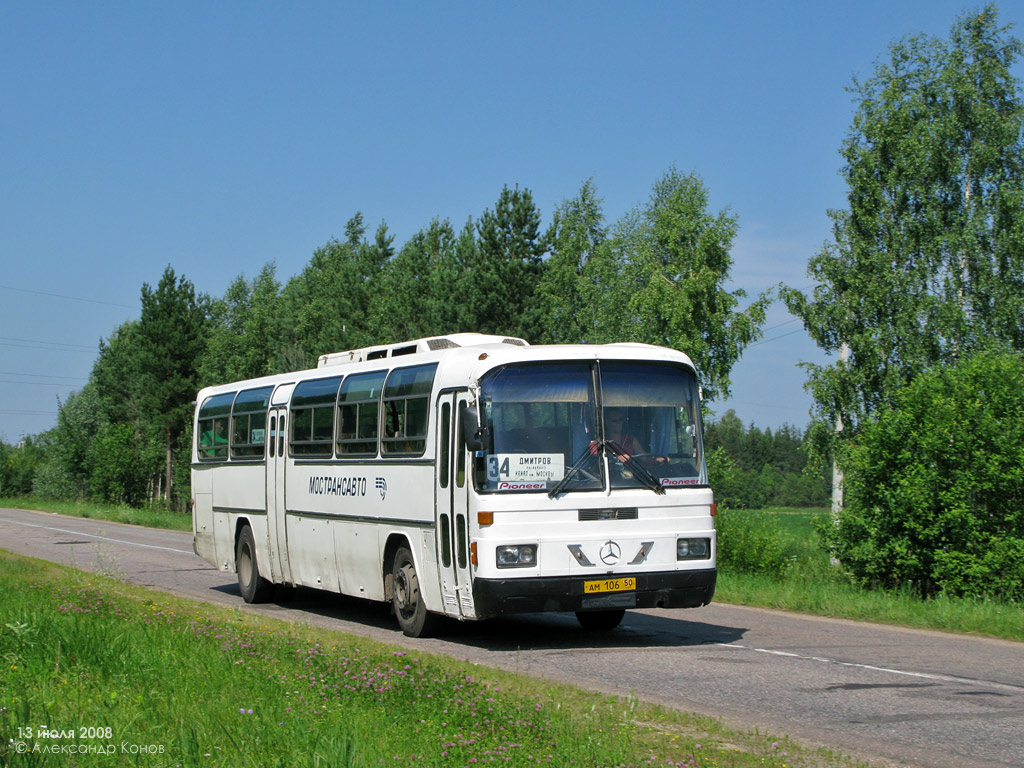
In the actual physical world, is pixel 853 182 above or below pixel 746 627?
above

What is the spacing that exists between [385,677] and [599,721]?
1.69 m

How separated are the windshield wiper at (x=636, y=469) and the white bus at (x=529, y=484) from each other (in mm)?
12

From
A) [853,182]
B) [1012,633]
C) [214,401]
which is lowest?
[1012,633]

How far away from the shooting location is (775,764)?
6.40 m

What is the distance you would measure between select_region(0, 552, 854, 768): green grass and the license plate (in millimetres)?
1926

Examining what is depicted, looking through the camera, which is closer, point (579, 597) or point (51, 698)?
point (51, 698)

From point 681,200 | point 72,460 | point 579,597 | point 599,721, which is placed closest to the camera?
point 599,721

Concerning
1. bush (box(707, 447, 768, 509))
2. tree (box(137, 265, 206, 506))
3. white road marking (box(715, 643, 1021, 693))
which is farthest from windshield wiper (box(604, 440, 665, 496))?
tree (box(137, 265, 206, 506))

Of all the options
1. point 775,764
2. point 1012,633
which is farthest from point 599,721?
point 1012,633

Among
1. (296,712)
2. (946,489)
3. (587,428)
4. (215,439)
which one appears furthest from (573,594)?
(946,489)

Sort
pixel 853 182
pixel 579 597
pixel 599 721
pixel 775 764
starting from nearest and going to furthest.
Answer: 1. pixel 775 764
2. pixel 599 721
3. pixel 579 597
4. pixel 853 182

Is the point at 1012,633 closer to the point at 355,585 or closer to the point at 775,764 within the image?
the point at 355,585

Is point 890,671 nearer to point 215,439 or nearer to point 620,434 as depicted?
point 620,434

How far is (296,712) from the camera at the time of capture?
686 cm
